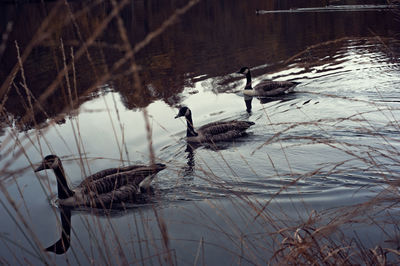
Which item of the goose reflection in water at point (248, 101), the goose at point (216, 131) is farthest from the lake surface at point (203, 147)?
the goose at point (216, 131)

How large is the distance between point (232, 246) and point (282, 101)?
24.0 ft

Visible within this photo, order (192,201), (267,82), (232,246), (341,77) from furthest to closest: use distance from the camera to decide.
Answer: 1. (341,77)
2. (267,82)
3. (192,201)
4. (232,246)

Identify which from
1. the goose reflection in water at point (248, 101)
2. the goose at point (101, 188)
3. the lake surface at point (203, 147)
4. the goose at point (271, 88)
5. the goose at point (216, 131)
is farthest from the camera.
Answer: the goose at point (271, 88)

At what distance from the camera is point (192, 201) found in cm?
602

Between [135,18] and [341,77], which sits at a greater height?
[135,18]

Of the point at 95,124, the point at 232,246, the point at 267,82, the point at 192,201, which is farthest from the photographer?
the point at 267,82

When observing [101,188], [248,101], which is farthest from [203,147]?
[248,101]

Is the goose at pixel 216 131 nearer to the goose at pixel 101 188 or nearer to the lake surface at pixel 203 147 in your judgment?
the lake surface at pixel 203 147

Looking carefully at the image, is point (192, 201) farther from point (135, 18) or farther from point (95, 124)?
point (135, 18)

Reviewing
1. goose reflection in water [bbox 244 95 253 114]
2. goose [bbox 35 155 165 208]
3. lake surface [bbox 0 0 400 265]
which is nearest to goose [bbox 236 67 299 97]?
goose reflection in water [bbox 244 95 253 114]

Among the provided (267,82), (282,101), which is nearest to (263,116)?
(282,101)

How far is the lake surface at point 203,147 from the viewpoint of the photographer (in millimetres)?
3455

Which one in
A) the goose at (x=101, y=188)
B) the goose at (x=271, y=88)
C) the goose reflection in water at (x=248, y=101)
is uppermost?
the goose at (x=101, y=188)

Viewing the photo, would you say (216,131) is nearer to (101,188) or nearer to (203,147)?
(203,147)
